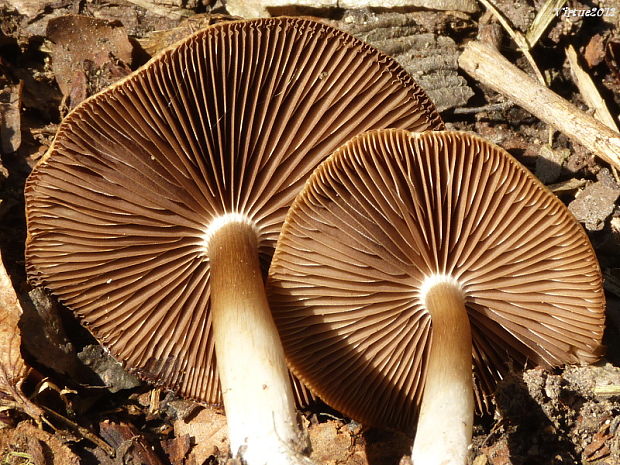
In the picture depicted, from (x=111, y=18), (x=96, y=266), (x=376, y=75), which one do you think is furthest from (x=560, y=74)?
(x=96, y=266)

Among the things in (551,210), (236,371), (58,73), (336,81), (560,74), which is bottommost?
(236,371)

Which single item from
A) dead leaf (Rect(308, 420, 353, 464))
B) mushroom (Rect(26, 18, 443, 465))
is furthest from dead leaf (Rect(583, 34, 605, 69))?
dead leaf (Rect(308, 420, 353, 464))

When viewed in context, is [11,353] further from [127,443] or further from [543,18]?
[543,18]

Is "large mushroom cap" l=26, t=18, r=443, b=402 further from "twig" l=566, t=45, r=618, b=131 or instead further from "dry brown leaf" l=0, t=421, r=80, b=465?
"twig" l=566, t=45, r=618, b=131

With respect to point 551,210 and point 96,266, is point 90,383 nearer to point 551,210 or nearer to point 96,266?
point 96,266

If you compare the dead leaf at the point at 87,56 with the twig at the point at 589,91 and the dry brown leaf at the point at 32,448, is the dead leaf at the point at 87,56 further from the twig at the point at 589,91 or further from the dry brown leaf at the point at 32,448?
the twig at the point at 589,91

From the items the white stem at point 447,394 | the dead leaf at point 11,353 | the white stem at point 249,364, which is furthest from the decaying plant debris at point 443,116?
the white stem at point 249,364
